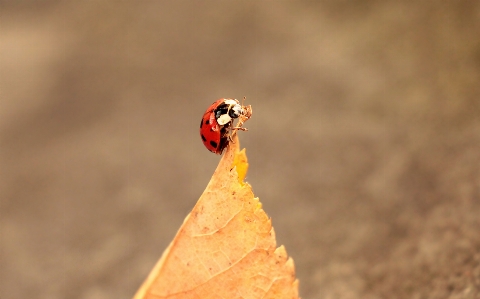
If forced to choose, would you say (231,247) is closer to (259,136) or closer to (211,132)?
(211,132)

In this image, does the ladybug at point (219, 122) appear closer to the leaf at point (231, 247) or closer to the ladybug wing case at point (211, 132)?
the ladybug wing case at point (211, 132)

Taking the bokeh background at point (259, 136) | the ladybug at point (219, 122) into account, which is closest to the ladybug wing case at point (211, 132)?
the ladybug at point (219, 122)

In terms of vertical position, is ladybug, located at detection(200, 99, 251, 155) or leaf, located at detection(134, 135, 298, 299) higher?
ladybug, located at detection(200, 99, 251, 155)

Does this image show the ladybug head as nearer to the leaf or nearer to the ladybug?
the ladybug

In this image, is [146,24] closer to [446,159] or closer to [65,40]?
[65,40]

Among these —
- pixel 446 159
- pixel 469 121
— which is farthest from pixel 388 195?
pixel 469 121

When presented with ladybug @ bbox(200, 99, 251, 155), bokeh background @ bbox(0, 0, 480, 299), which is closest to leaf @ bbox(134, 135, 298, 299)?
ladybug @ bbox(200, 99, 251, 155)
